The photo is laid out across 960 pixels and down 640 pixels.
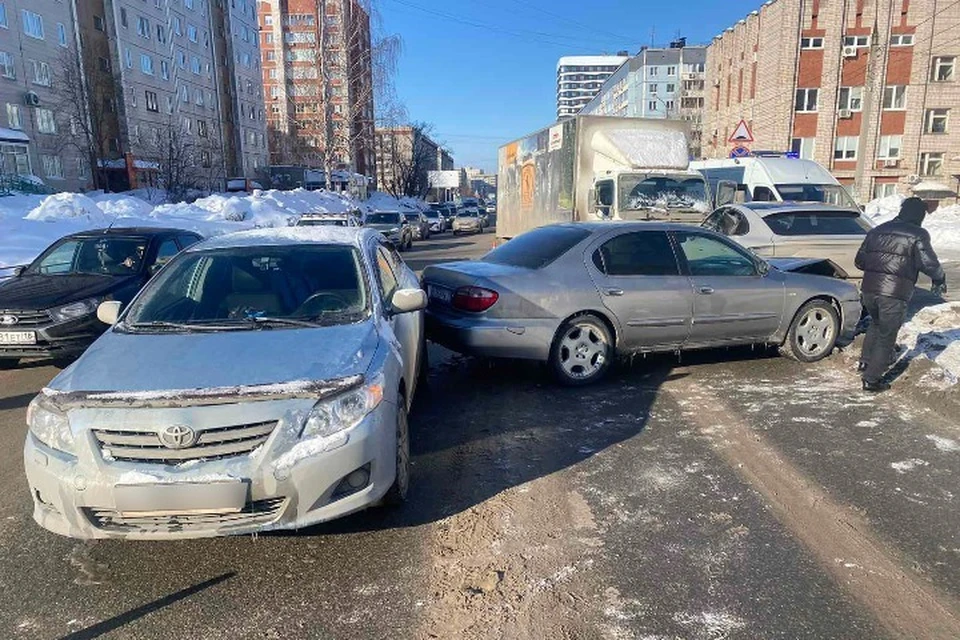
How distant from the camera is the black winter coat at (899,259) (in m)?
5.47

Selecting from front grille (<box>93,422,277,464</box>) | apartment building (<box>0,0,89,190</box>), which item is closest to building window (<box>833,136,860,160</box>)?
front grille (<box>93,422,277,464</box>)

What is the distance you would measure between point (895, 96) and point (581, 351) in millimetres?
42433

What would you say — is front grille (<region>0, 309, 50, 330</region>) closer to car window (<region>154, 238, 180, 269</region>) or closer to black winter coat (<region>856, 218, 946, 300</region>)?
car window (<region>154, 238, 180, 269</region>)

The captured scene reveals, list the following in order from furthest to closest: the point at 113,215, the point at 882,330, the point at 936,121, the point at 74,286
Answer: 1. the point at 936,121
2. the point at 113,215
3. the point at 74,286
4. the point at 882,330

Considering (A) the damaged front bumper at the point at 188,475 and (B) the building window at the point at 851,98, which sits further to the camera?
(B) the building window at the point at 851,98

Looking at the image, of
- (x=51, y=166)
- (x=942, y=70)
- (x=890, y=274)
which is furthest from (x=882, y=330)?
(x=51, y=166)

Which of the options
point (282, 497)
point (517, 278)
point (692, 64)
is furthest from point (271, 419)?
point (692, 64)

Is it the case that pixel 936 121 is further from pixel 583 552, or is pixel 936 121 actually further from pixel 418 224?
pixel 583 552

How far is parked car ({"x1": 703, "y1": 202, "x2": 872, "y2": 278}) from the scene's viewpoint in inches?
381

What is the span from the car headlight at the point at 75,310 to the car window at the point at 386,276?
3.17m

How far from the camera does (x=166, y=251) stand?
25.1 feet

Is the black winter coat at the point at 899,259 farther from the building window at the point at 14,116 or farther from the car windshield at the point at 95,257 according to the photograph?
the building window at the point at 14,116

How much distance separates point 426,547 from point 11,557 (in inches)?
82.7

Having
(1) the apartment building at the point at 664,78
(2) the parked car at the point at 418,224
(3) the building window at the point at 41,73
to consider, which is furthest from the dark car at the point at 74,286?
(1) the apartment building at the point at 664,78
